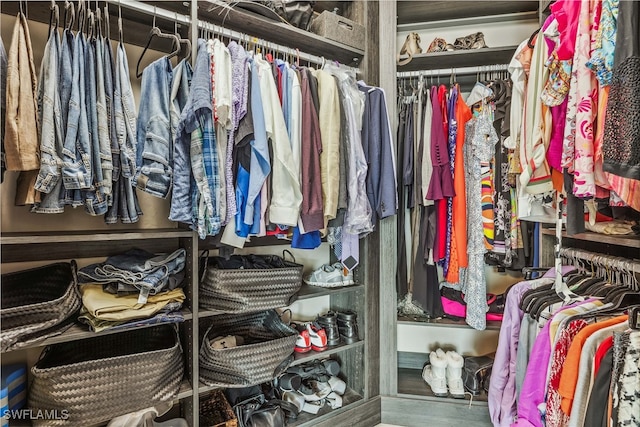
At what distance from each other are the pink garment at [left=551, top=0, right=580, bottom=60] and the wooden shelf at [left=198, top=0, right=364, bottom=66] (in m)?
0.97

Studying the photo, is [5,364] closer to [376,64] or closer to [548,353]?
[548,353]

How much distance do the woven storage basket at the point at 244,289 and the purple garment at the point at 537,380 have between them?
983 mm

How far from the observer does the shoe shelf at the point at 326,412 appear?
1757 mm

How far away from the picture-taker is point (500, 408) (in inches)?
64.3

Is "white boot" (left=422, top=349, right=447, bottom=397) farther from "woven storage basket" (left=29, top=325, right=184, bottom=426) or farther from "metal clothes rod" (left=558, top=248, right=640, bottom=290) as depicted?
"woven storage basket" (left=29, top=325, right=184, bottom=426)

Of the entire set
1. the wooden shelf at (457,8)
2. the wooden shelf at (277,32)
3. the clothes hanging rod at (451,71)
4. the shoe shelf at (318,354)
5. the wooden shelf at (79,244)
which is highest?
the wooden shelf at (457,8)

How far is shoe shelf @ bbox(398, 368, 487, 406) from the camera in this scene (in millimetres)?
1914

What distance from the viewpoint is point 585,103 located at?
1127mm

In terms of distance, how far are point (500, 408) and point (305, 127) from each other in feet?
4.94

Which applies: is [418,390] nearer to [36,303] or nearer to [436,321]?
[436,321]

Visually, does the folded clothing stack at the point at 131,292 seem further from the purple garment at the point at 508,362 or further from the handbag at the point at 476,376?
the handbag at the point at 476,376

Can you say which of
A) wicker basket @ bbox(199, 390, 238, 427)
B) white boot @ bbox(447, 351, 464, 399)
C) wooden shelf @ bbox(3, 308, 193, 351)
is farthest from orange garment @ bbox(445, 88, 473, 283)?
wooden shelf @ bbox(3, 308, 193, 351)

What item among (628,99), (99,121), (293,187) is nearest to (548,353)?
(628,99)

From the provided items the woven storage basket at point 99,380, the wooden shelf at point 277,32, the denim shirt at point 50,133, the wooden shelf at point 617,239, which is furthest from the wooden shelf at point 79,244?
the wooden shelf at point 617,239
